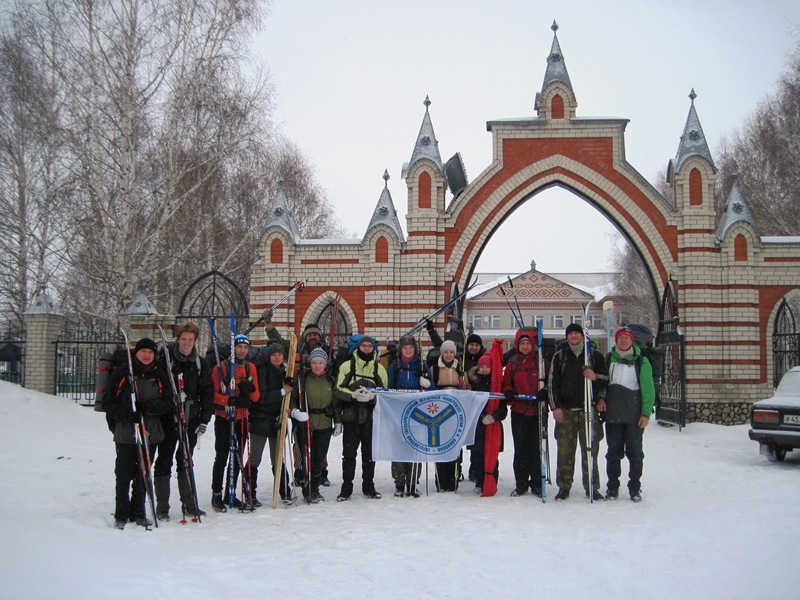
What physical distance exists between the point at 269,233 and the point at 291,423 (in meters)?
9.13

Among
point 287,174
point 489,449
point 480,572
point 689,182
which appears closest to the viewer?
point 480,572

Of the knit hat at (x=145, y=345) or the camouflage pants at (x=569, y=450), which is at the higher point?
the knit hat at (x=145, y=345)

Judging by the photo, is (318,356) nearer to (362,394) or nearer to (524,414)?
(362,394)

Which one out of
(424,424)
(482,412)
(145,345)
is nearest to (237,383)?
(145,345)

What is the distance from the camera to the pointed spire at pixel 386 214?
16453 millimetres

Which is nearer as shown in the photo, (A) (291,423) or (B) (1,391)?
(A) (291,423)

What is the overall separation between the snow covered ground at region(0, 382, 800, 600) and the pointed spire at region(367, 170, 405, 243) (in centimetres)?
867

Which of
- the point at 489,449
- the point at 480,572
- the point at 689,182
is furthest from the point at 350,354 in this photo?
the point at 689,182

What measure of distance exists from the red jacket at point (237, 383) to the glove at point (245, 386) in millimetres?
32

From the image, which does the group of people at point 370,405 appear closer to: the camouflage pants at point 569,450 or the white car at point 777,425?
the camouflage pants at point 569,450

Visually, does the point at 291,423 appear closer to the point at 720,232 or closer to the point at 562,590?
the point at 562,590

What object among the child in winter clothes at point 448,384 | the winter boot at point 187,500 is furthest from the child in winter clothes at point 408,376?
the winter boot at point 187,500

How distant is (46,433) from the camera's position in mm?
11930

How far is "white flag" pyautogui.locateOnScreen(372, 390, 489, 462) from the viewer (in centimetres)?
798
